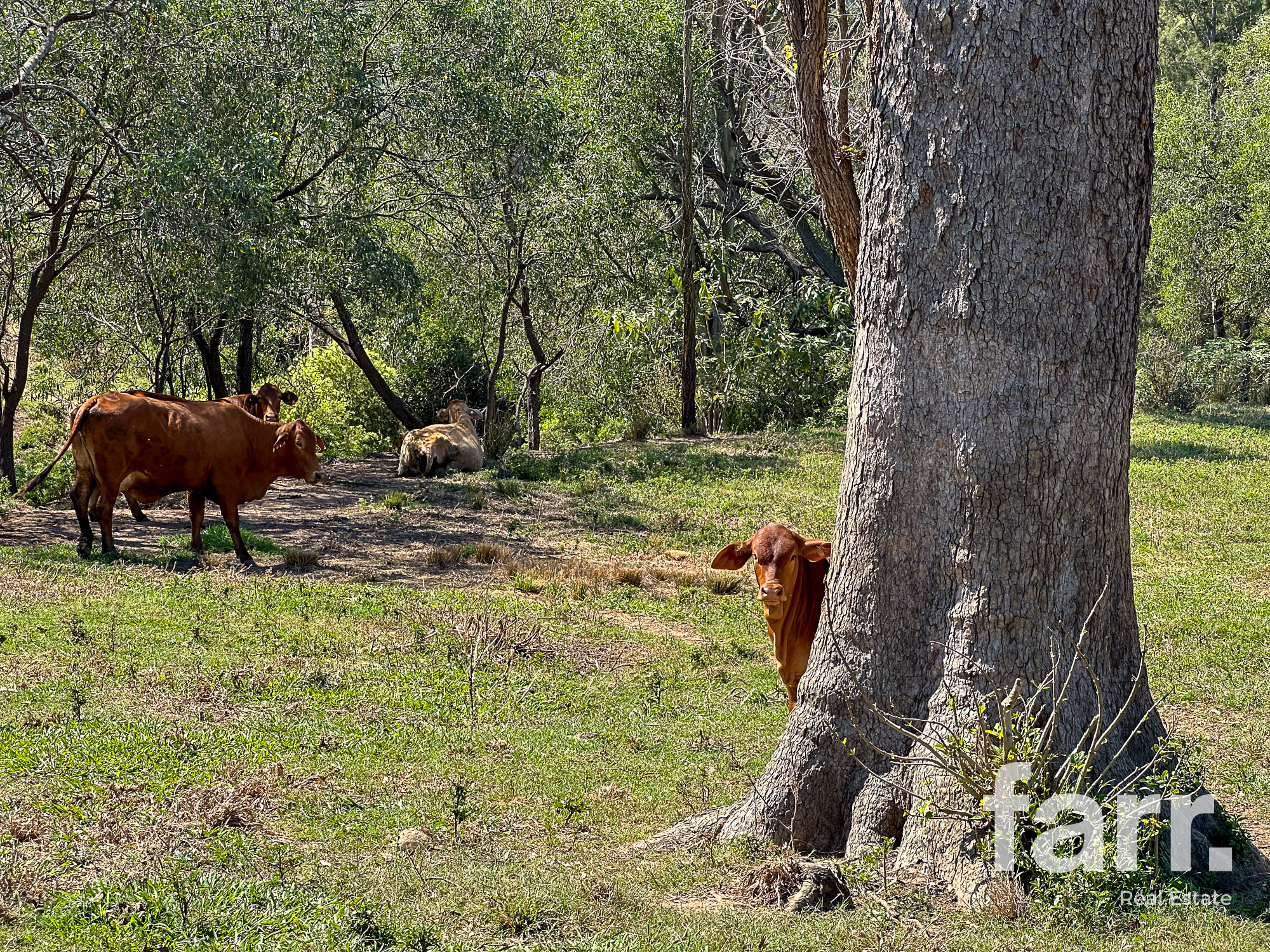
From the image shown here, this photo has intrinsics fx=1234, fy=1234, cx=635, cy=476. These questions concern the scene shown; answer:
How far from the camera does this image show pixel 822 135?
28.3 feet

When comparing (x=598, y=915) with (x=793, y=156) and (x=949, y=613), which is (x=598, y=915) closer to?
(x=949, y=613)

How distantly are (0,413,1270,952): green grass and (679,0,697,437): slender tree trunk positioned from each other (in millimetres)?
9273

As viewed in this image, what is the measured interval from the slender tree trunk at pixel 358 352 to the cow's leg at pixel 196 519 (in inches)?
306

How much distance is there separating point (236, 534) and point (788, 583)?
7.72 m

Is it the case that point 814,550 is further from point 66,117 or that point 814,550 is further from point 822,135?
point 66,117

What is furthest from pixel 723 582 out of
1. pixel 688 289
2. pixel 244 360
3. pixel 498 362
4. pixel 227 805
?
pixel 244 360

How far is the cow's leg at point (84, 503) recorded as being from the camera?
12559mm

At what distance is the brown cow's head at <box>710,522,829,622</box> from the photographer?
6895 millimetres

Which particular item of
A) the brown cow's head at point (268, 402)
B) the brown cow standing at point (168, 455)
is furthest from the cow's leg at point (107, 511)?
the brown cow's head at point (268, 402)

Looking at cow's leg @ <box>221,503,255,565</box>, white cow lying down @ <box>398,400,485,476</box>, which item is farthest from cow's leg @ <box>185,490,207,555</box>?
white cow lying down @ <box>398,400,485,476</box>

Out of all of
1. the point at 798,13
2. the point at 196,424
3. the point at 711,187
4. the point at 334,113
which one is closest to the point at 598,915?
the point at 798,13

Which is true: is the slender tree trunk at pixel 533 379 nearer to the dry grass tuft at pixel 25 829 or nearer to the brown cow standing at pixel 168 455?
the brown cow standing at pixel 168 455

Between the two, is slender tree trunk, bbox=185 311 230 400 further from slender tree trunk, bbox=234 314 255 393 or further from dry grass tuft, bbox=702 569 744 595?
dry grass tuft, bbox=702 569 744 595

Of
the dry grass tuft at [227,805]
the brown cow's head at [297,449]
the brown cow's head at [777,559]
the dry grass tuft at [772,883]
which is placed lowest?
the dry grass tuft at [772,883]
